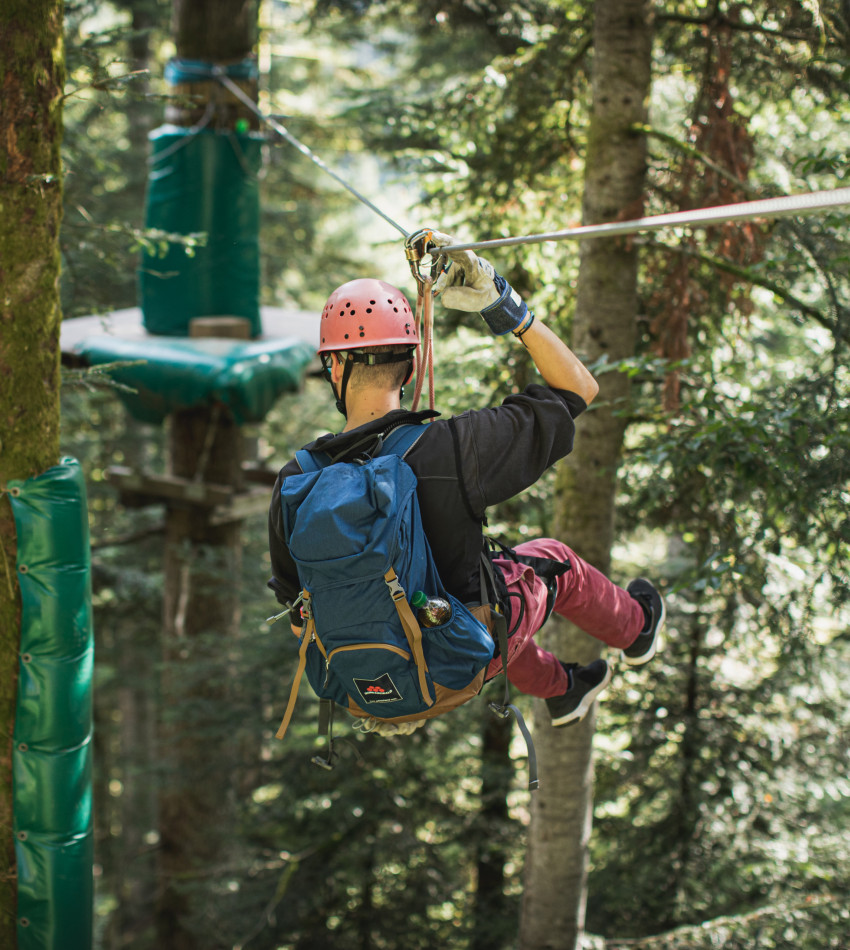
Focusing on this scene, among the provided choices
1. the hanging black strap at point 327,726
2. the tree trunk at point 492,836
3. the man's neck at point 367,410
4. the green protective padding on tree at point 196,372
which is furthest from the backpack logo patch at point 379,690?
the tree trunk at point 492,836

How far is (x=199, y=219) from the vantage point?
7.15 m

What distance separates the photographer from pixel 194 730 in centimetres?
795

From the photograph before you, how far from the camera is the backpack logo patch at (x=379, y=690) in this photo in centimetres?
266

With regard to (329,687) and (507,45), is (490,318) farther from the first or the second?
(507,45)

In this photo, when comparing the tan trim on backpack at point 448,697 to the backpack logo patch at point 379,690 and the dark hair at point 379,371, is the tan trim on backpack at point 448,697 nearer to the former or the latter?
the backpack logo patch at point 379,690

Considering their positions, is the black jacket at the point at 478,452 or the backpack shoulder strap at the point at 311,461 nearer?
the black jacket at the point at 478,452

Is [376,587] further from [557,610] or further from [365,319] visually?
[557,610]

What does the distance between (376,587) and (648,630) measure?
5.32 ft

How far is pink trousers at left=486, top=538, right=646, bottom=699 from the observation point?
10.1 feet

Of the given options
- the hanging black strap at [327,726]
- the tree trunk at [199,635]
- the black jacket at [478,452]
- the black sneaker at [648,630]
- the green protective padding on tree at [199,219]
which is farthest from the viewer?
the tree trunk at [199,635]

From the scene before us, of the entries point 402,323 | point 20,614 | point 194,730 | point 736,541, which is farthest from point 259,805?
point 402,323

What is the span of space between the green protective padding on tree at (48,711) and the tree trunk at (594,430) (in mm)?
2389

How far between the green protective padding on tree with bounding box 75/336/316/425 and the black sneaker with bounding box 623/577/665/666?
12.1 feet

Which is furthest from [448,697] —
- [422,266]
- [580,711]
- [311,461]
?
[422,266]
